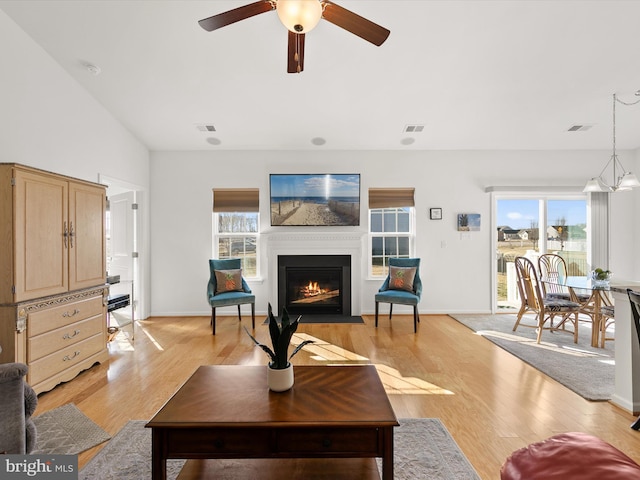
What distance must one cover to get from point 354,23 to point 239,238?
410cm

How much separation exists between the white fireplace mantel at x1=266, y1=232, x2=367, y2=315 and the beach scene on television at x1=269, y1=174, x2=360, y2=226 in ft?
0.72

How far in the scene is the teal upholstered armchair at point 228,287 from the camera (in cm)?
446

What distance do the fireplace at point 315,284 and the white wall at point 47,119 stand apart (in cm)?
284

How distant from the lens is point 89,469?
1747 millimetres

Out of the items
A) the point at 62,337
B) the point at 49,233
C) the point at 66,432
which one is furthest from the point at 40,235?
the point at 66,432

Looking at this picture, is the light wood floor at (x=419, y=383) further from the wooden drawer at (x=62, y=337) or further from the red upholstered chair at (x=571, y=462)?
the red upholstered chair at (x=571, y=462)

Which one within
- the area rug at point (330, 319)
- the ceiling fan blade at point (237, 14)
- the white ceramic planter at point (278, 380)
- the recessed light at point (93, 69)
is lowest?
the area rug at point (330, 319)

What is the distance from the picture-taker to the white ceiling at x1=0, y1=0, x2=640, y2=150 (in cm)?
280

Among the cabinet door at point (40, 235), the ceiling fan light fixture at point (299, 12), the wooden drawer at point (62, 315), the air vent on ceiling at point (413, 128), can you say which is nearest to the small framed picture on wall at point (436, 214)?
the air vent on ceiling at point (413, 128)

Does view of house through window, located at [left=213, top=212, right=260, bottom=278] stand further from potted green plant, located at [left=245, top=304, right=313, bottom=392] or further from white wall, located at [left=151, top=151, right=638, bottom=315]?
potted green plant, located at [left=245, top=304, right=313, bottom=392]

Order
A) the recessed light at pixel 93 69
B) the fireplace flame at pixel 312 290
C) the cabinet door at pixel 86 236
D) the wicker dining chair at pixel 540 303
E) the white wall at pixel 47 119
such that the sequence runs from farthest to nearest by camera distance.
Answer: the fireplace flame at pixel 312 290 < the wicker dining chair at pixel 540 303 < the recessed light at pixel 93 69 < the cabinet door at pixel 86 236 < the white wall at pixel 47 119

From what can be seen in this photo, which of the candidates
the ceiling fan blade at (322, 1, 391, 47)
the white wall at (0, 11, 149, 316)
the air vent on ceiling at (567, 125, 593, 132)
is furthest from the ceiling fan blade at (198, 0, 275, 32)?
the air vent on ceiling at (567, 125, 593, 132)

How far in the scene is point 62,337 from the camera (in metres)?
2.78

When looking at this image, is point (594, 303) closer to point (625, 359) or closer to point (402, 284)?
point (625, 359)
